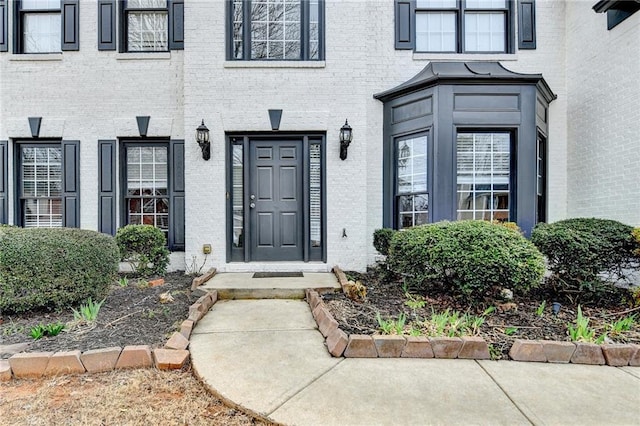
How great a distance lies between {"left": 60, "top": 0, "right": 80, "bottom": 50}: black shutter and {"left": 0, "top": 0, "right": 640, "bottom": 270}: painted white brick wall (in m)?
0.11

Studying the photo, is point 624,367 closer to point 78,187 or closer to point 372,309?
point 372,309

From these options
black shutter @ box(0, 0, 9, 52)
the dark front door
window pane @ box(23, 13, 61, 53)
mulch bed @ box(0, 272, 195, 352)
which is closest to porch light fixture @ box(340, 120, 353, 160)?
the dark front door

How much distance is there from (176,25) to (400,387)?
6.33 metres

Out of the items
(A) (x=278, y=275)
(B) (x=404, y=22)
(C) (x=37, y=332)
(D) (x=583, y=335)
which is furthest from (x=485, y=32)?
(C) (x=37, y=332)

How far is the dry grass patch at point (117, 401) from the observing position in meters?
1.91

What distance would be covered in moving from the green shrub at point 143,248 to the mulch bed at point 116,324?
96 centimetres

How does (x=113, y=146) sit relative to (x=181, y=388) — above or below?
above

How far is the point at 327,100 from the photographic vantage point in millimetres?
5375

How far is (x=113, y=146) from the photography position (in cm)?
576

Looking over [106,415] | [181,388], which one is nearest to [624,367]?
[181,388]

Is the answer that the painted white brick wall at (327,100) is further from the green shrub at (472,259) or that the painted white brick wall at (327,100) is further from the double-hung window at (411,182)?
the green shrub at (472,259)

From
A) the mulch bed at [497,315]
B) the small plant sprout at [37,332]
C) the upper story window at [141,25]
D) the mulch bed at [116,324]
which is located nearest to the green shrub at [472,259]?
the mulch bed at [497,315]

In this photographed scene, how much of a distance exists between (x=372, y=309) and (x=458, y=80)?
3.67 metres

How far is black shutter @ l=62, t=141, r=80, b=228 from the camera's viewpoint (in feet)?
18.8
